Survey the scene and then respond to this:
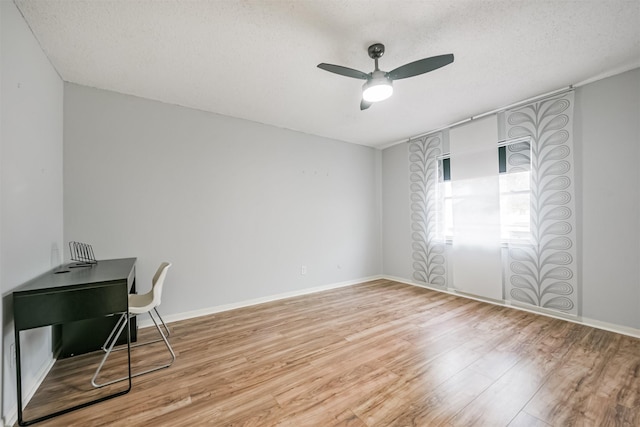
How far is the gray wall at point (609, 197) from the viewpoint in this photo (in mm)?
2475

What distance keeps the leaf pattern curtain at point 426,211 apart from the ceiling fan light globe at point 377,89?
2.36 meters

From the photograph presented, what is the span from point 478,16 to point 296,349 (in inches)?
119

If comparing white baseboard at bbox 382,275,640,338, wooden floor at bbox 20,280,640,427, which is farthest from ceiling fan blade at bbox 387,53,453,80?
white baseboard at bbox 382,275,640,338

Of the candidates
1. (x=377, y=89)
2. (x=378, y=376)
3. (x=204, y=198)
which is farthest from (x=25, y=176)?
(x=378, y=376)

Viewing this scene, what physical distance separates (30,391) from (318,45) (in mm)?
3263

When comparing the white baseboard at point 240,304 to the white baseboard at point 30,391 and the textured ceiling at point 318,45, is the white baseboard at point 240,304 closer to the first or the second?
the white baseboard at point 30,391

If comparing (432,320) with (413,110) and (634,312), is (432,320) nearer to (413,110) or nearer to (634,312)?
(634,312)

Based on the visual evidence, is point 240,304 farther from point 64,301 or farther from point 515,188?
point 515,188

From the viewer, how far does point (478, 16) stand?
1.79 metres

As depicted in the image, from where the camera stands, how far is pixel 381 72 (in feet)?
6.76

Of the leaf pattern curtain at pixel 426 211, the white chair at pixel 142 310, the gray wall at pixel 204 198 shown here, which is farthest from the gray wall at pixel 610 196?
the white chair at pixel 142 310

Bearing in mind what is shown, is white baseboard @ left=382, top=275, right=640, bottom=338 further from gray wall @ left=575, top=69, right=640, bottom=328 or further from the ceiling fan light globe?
the ceiling fan light globe

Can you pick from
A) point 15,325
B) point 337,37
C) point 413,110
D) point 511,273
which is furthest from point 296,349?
point 413,110

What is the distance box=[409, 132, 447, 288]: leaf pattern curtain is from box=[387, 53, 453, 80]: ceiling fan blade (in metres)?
2.39
